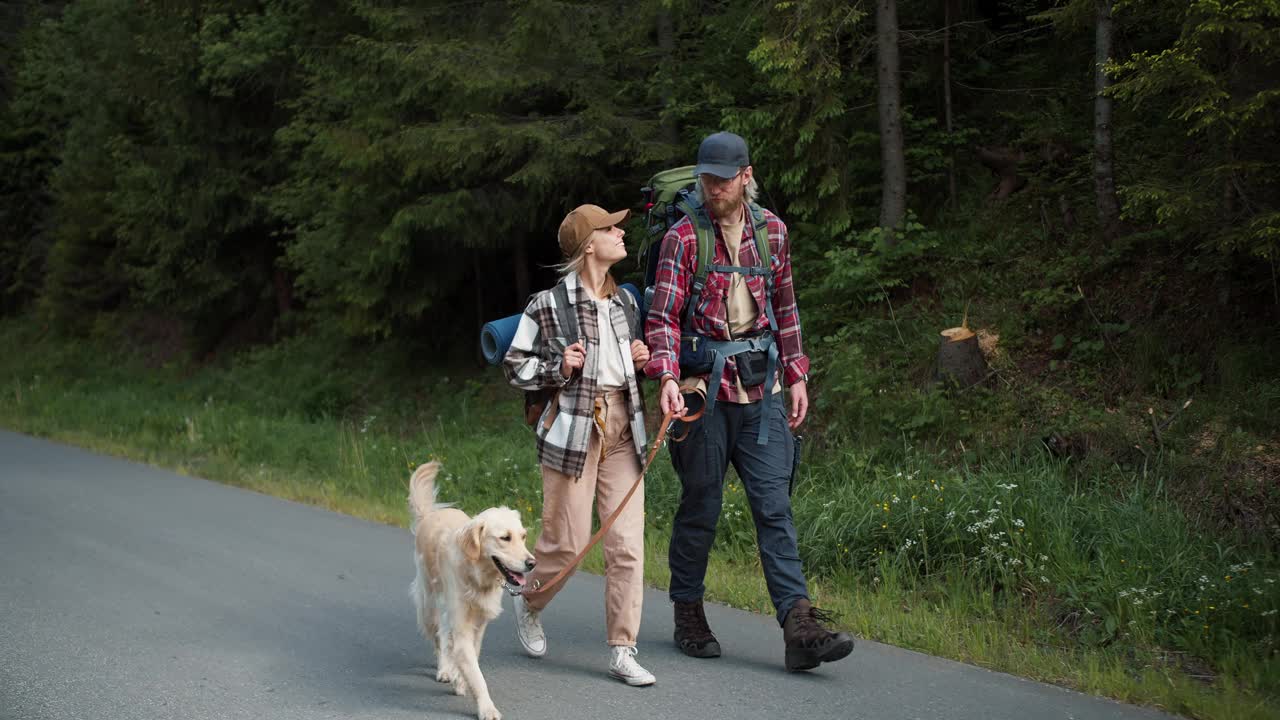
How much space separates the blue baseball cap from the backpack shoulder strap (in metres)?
0.87

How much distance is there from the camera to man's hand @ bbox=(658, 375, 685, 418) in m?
5.40

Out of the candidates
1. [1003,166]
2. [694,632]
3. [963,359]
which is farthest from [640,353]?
[1003,166]

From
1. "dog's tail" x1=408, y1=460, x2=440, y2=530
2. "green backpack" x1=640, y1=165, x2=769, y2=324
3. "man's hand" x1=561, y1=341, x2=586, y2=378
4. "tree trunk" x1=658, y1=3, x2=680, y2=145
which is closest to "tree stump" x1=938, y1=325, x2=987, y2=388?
"tree trunk" x1=658, y1=3, x2=680, y2=145

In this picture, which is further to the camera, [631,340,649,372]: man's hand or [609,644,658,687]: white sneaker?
[631,340,649,372]: man's hand

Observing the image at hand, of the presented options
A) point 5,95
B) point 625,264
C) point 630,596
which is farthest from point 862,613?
point 5,95

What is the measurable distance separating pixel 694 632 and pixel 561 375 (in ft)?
5.07

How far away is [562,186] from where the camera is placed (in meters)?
14.2

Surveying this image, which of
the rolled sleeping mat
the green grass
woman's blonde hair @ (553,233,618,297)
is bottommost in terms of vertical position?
the green grass

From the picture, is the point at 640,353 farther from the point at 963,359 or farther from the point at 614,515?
the point at 963,359

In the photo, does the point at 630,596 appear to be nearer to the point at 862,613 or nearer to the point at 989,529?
the point at 862,613

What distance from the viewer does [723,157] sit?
555 cm

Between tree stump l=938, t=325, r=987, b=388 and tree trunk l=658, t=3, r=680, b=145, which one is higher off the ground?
tree trunk l=658, t=3, r=680, b=145

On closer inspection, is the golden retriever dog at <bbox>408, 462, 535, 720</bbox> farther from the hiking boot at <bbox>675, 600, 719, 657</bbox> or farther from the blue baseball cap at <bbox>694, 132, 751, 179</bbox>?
the blue baseball cap at <bbox>694, 132, 751, 179</bbox>

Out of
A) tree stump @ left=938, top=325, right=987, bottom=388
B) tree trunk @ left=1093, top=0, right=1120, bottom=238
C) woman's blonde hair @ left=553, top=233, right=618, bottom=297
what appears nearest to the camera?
woman's blonde hair @ left=553, top=233, right=618, bottom=297
